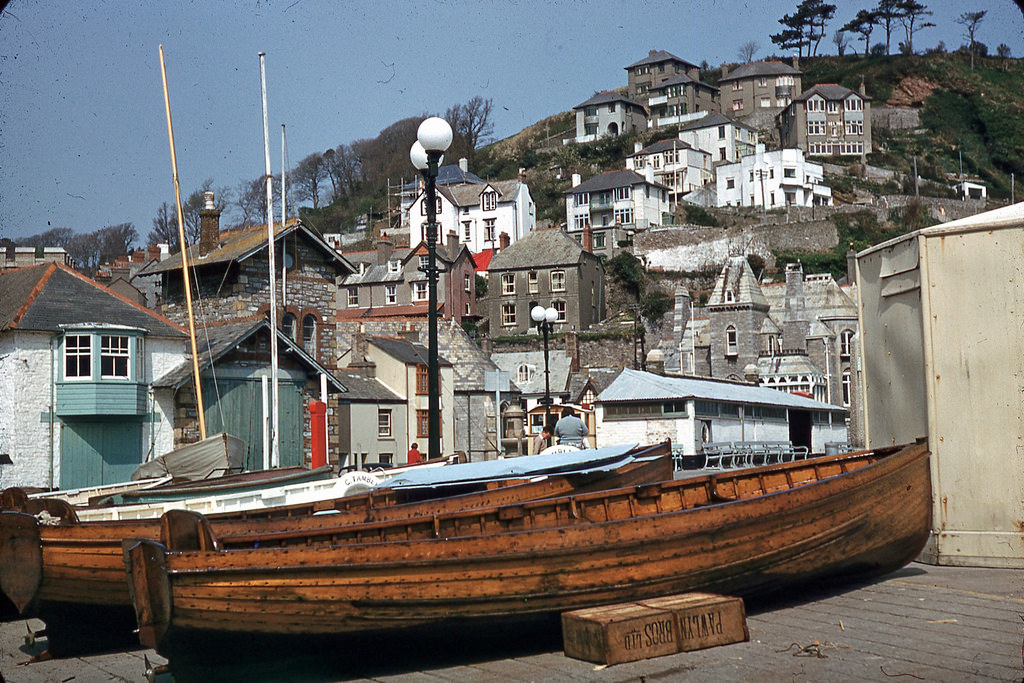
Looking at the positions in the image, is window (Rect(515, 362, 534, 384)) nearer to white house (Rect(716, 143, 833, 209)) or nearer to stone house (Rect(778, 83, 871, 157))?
white house (Rect(716, 143, 833, 209))

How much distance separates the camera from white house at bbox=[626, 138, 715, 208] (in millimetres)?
101938

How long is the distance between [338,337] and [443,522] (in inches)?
1798

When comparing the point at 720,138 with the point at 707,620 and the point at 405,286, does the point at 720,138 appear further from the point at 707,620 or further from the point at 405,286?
the point at 707,620

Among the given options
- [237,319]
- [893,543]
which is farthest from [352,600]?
[237,319]

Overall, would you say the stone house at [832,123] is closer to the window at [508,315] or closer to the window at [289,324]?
the window at [508,315]

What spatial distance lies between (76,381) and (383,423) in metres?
19.1

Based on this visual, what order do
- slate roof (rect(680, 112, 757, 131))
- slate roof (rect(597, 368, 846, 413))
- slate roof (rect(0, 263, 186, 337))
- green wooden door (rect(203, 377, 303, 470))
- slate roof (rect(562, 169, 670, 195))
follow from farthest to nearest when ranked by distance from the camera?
slate roof (rect(680, 112, 757, 131)) < slate roof (rect(562, 169, 670, 195)) < slate roof (rect(597, 368, 846, 413)) < green wooden door (rect(203, 377, 303, 470)) < slate roof (rect(0, 263, 186, 337))

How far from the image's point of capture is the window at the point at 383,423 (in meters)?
42.0

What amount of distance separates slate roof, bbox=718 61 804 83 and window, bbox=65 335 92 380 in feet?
359

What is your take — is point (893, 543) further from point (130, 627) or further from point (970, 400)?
point (130, 627)

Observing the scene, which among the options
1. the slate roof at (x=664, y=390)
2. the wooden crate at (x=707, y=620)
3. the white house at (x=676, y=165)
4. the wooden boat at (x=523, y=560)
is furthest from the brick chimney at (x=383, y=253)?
the wooden crate at (x=707, y=620)

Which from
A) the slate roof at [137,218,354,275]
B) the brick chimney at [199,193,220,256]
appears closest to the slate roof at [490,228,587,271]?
the slate roof at [137,218,354,275]

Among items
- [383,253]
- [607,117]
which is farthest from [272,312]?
[607,117]

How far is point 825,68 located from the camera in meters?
124
